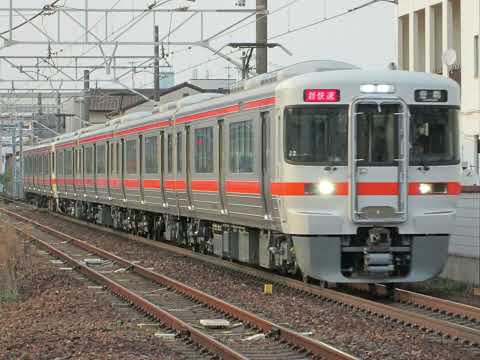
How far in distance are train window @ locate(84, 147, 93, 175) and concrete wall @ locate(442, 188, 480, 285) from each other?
62.2 feet

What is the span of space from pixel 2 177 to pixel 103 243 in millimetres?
53256

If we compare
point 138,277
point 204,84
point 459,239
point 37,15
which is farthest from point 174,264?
point 204,84

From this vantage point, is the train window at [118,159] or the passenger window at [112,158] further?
the passenger window at [112,158]

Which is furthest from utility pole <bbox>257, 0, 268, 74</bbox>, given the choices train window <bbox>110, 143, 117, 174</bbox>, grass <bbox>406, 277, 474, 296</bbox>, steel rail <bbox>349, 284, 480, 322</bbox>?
steel rail <bbox>349, 284, 480, 322</bbox>

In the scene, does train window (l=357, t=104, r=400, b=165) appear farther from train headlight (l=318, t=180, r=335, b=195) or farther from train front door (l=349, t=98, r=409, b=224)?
train headlight (l=318, t=180, r=335, b=195)

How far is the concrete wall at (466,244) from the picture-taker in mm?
15367

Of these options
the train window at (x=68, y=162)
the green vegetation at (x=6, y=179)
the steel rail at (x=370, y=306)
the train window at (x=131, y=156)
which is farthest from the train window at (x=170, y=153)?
the green vegetation at (x=6, y=179)

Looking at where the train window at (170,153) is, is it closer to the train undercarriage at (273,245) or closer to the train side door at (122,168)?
the train undercarriage at (273,245)

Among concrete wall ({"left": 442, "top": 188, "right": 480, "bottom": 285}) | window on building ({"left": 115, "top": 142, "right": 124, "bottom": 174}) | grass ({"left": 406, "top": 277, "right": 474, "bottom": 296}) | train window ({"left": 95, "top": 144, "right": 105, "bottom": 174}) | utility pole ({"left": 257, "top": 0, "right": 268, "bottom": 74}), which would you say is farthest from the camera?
train window ({"left": 95, "top": 144, "right": 105, "bottom": 174})

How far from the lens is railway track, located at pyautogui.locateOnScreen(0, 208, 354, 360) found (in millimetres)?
10258

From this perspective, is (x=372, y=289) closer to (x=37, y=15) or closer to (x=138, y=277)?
(x=138, y=277)

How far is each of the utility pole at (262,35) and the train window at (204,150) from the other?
4339 millimetres

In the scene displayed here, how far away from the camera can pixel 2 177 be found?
78.6 m

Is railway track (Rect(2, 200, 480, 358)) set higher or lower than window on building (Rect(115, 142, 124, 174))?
lower
